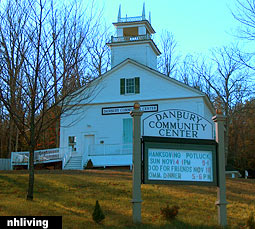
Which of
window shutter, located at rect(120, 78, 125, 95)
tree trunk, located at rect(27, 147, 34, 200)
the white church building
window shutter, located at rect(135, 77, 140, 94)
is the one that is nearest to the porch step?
the white church building

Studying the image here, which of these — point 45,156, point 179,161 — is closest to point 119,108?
point 45,156

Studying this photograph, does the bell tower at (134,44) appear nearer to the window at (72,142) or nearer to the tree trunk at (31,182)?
the window at (72,142)

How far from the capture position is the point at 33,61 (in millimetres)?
13656

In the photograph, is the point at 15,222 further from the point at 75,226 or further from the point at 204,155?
the point at 204,155

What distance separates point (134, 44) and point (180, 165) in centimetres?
2126

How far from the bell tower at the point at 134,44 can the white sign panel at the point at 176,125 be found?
1952cm

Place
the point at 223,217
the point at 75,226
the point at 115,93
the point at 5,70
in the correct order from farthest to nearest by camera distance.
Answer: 1. the point at 115,93
2. the point at 5,70
3. the point at 223,217
4. the point at 75,226

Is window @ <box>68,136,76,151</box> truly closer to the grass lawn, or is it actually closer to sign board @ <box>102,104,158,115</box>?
sign board @ <box>102,104,158,115</box>

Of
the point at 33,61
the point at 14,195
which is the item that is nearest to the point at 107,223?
the point at 14,195

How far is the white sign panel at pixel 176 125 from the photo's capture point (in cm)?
1105

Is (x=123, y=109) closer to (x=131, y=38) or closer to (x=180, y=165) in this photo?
(x=131, y=38)

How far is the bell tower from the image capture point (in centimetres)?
3091

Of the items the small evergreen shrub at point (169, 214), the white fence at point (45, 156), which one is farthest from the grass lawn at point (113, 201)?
the white fence at point (45, 156)

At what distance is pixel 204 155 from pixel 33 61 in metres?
6.43
